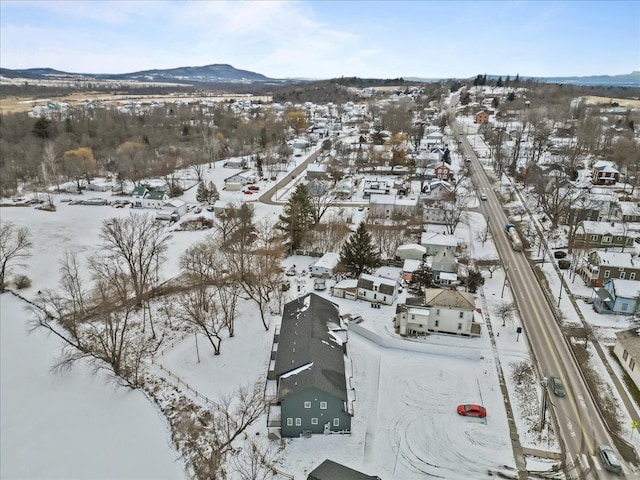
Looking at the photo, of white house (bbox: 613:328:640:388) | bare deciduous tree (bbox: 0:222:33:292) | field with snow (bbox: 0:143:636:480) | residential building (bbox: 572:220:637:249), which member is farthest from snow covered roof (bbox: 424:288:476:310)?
bare deciduous tree (bbox: 0:222:33:292)

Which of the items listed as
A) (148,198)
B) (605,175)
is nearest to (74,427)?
(148,198)

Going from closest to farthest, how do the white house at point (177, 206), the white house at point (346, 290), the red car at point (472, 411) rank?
1. the red car at point (472, 411)
2. the white house at point (346, 290)
3. the white house at point (177, 206)

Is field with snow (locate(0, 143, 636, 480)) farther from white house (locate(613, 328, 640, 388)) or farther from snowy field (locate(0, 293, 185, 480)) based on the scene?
Result: white house (locate(613, 328, 640, 388))

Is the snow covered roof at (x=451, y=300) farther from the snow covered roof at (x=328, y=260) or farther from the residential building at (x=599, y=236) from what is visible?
the residential building at (x=599, y=236)

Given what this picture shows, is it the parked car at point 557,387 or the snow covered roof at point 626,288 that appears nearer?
the parked car at point 557,387

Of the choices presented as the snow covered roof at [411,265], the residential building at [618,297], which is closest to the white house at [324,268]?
the snow covered roof at [411,265]

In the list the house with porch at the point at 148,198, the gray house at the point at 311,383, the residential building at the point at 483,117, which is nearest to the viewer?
the gray house at the point at 311,383

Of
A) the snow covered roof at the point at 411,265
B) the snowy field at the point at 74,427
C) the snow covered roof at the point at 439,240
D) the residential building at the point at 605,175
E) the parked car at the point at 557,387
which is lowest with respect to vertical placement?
the snowy field at the point at 74,427
